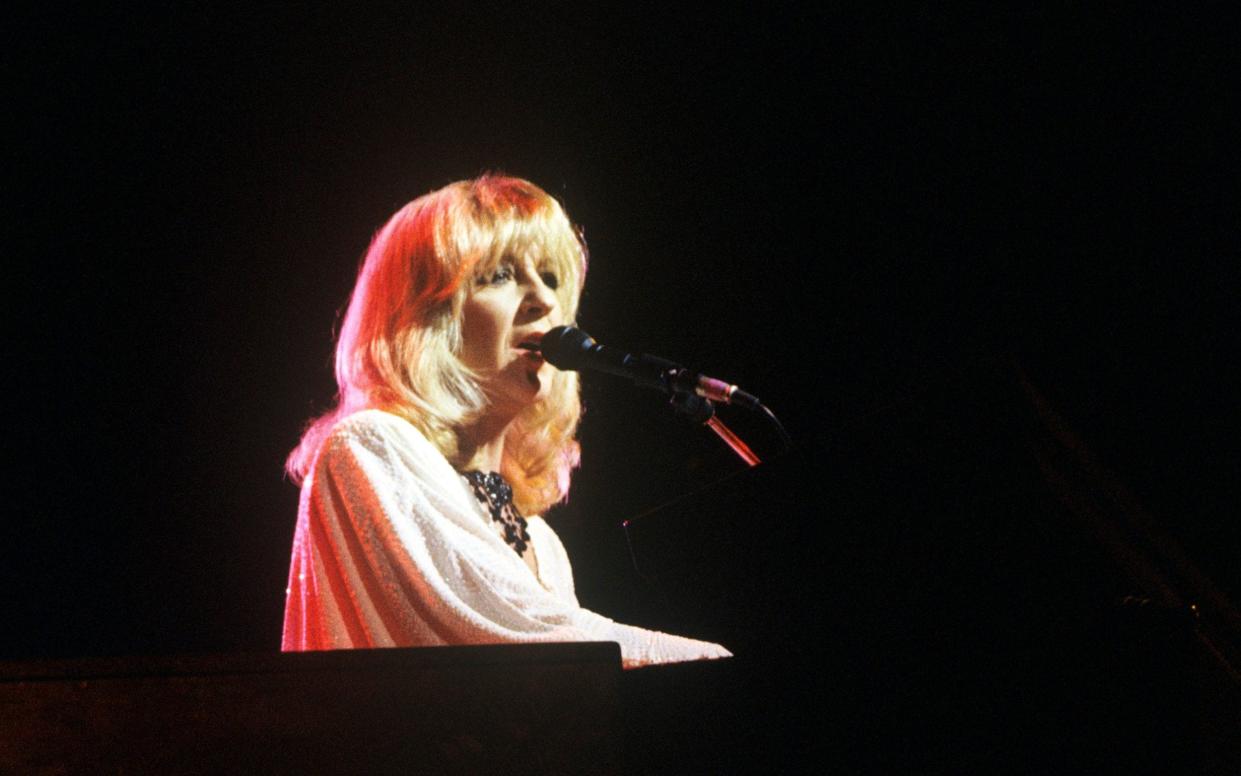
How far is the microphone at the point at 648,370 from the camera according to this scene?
185cm

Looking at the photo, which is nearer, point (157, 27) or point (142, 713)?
point (142, 713)

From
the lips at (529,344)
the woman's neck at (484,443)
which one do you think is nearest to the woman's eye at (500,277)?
the lips at (529,344)

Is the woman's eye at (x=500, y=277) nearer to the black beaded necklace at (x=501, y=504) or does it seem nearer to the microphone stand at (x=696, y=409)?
the black beaded necklace at (x=501, y=504)

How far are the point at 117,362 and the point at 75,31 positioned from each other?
96 centimetres

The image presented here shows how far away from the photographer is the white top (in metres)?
1.73

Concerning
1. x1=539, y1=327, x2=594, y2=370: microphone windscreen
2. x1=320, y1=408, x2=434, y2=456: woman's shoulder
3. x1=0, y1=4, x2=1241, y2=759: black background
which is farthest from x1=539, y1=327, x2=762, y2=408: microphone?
x1=0, y1=4, x2=1241, y2=759: black background

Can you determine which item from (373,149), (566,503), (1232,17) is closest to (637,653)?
(566,503)

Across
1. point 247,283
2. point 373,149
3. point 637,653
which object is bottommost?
point 637,653

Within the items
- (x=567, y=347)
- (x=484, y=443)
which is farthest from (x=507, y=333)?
(x=567, y=347)

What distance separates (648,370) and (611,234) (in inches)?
48.8

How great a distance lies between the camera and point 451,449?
7.27ft

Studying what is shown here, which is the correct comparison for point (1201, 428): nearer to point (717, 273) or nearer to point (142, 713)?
point (717, 273)

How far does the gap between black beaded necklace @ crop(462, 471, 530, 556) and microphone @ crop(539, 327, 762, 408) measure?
0.38 meters

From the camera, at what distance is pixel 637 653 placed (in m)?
1.58
